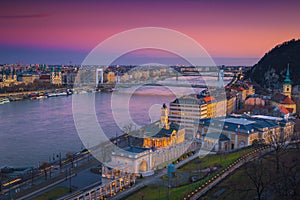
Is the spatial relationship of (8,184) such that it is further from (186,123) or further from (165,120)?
(186,123)

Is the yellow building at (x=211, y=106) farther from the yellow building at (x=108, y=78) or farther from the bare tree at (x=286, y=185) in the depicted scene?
the yellow building at (x=108, y=78)

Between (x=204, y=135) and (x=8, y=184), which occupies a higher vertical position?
(x=204, y=135)

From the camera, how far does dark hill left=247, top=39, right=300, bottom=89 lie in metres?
14.7

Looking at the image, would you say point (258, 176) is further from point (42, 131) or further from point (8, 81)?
point (8, 81)

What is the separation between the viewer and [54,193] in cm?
416

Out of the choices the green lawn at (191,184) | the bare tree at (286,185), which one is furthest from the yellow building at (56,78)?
the bare tree at (286,185)

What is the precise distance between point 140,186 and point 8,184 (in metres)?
1.78

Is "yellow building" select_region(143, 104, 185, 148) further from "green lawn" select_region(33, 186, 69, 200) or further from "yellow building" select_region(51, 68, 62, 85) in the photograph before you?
"yellow building" select_region(51, 68, 62, 85)

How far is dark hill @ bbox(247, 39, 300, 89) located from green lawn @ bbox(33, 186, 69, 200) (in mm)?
11678

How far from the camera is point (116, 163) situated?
180 inches

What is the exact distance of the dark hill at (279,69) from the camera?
14.7 metres

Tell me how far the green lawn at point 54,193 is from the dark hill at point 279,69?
11678 mm

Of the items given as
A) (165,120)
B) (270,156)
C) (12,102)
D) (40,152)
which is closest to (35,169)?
(40,152)

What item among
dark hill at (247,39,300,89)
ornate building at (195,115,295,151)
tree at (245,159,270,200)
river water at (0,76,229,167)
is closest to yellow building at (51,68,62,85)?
river water at (0,76,229,167)
